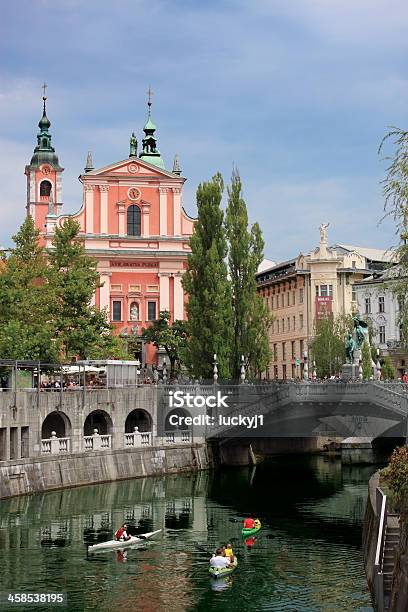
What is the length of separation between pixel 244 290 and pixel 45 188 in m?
54.5

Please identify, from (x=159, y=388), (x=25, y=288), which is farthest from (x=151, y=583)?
(x=25, y=288)

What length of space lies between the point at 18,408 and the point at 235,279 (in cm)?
2612

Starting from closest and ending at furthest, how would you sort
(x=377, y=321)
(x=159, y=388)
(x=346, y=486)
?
(x=346, y=486) → (x=159, y=388) → (x=377, y=321)

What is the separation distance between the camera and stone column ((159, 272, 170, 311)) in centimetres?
10775

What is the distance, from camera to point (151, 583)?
40156 mm

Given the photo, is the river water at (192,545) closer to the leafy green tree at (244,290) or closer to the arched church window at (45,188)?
the leafy green tree at (244,290)

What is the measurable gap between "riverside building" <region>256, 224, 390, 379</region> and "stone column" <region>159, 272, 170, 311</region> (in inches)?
855

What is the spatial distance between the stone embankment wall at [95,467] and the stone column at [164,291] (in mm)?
31834

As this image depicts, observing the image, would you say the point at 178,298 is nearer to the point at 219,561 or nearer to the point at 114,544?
the point at 114,544

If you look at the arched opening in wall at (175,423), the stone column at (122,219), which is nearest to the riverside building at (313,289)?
the stone column at (122,219)

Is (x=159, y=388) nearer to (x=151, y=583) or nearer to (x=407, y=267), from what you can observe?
(x=151, y=583)

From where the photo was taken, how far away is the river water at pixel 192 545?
1499 inches

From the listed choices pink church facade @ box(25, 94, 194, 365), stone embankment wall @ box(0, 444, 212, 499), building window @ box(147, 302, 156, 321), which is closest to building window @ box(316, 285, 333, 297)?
pink church facade @ box(25, 94, 194, 365)

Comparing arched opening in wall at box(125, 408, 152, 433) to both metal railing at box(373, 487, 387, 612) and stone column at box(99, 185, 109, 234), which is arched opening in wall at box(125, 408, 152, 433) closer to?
stone column at box(99, 185, 109, 234)
